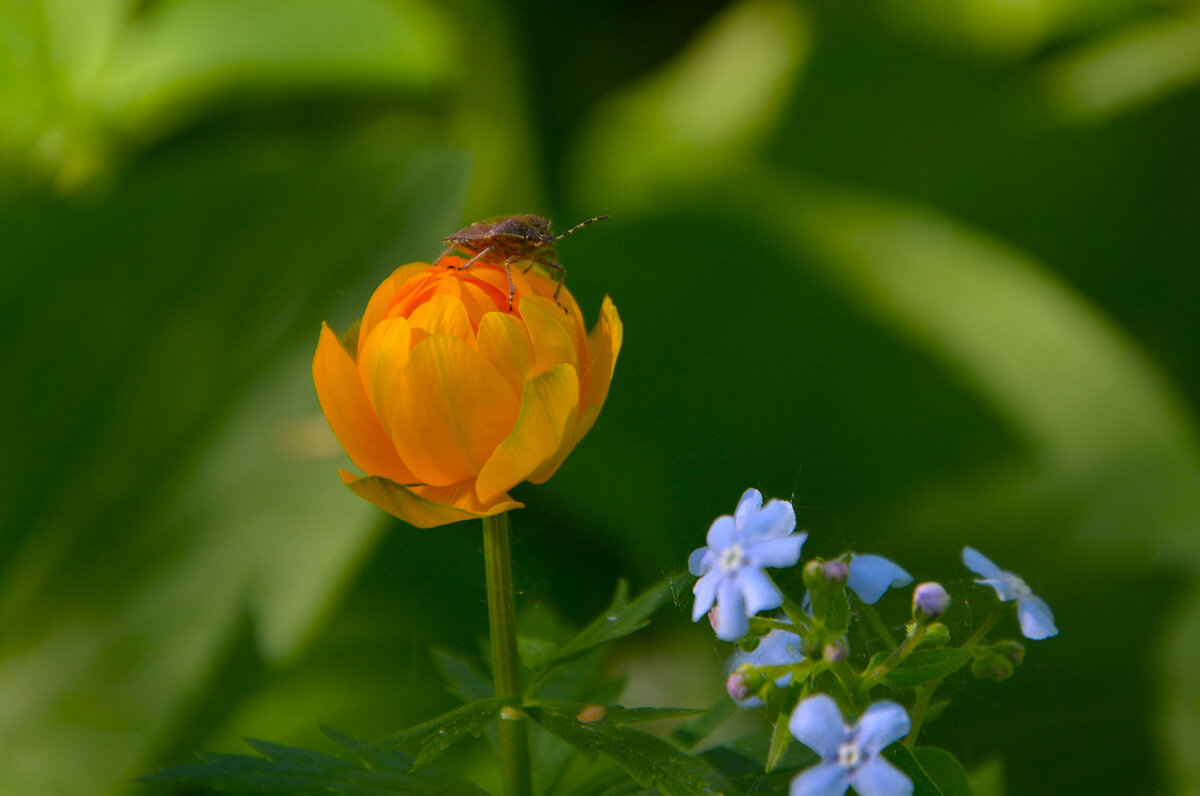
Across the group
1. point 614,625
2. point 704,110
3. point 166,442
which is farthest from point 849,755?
point 704,110

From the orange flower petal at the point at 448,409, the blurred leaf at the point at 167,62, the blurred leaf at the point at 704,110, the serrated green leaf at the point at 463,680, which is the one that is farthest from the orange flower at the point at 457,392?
the blurred leaf at the point at 704,110

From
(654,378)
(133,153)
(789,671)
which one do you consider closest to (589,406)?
(789,671)

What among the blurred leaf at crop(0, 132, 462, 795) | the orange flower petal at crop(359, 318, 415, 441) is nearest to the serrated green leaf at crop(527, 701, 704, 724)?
the orange flower petal at crop(359, 318, 415, 441)

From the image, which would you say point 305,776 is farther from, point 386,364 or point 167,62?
point 167,62

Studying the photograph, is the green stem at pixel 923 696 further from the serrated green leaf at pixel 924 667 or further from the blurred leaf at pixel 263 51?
the blurred leaf at pixel 263 51

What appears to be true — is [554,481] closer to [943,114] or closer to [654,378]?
[654,378]
